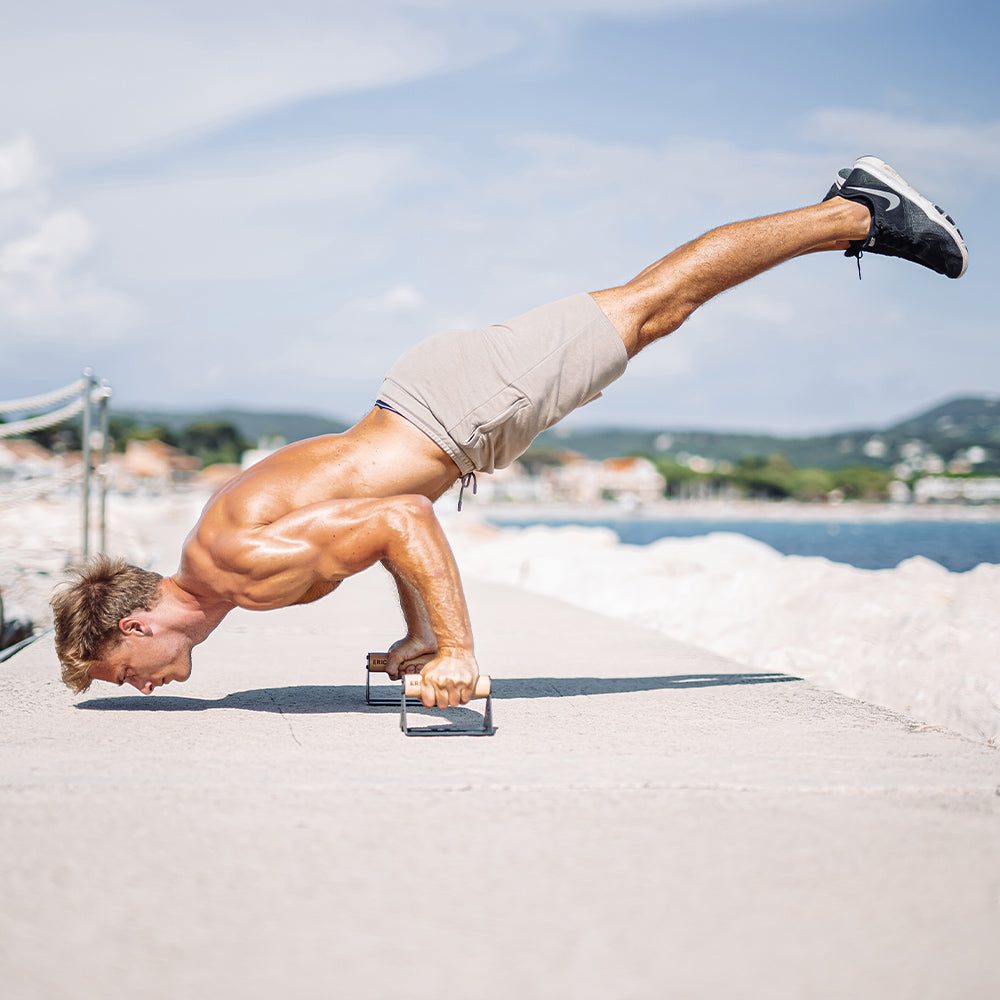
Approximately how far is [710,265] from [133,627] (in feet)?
8.71

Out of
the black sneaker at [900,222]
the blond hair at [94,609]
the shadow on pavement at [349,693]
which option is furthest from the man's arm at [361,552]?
the black sneaker at [900,222]

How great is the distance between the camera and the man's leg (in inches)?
172

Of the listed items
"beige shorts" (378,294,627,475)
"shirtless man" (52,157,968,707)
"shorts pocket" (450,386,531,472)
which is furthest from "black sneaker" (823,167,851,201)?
"shorts pocket" (450,386,531,472)

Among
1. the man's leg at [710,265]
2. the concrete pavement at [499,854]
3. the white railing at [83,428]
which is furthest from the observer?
the white railing at [83,428]

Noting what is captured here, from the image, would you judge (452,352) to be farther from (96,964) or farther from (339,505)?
(96,964)

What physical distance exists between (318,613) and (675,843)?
6173mm

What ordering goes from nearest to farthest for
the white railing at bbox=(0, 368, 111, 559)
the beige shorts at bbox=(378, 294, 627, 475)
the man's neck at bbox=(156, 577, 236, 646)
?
the man's neck at bbox=(156, 577, 236, 646)
the beige shorts at bbox=(378, 294, 627, 475)
the white railing at bbox=(0, 368, 111, 559)

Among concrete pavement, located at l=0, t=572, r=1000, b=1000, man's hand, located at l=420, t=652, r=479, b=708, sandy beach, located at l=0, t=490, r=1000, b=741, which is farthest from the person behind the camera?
sandy beach, located at l=0, t=490, r=1000, b=741

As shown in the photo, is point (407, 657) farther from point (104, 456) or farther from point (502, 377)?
point (104, 456)

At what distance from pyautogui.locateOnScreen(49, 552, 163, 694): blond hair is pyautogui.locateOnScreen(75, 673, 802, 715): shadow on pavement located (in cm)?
44

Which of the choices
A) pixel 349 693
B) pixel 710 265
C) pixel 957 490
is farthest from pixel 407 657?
pixel 957 490

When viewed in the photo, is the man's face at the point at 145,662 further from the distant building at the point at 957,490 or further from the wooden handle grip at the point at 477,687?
the distant building at the point at 957,490

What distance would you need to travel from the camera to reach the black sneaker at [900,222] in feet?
14.7

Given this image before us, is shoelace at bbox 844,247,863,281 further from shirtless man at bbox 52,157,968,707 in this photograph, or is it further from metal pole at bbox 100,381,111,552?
metal pole at bbox 100,381,111,552
